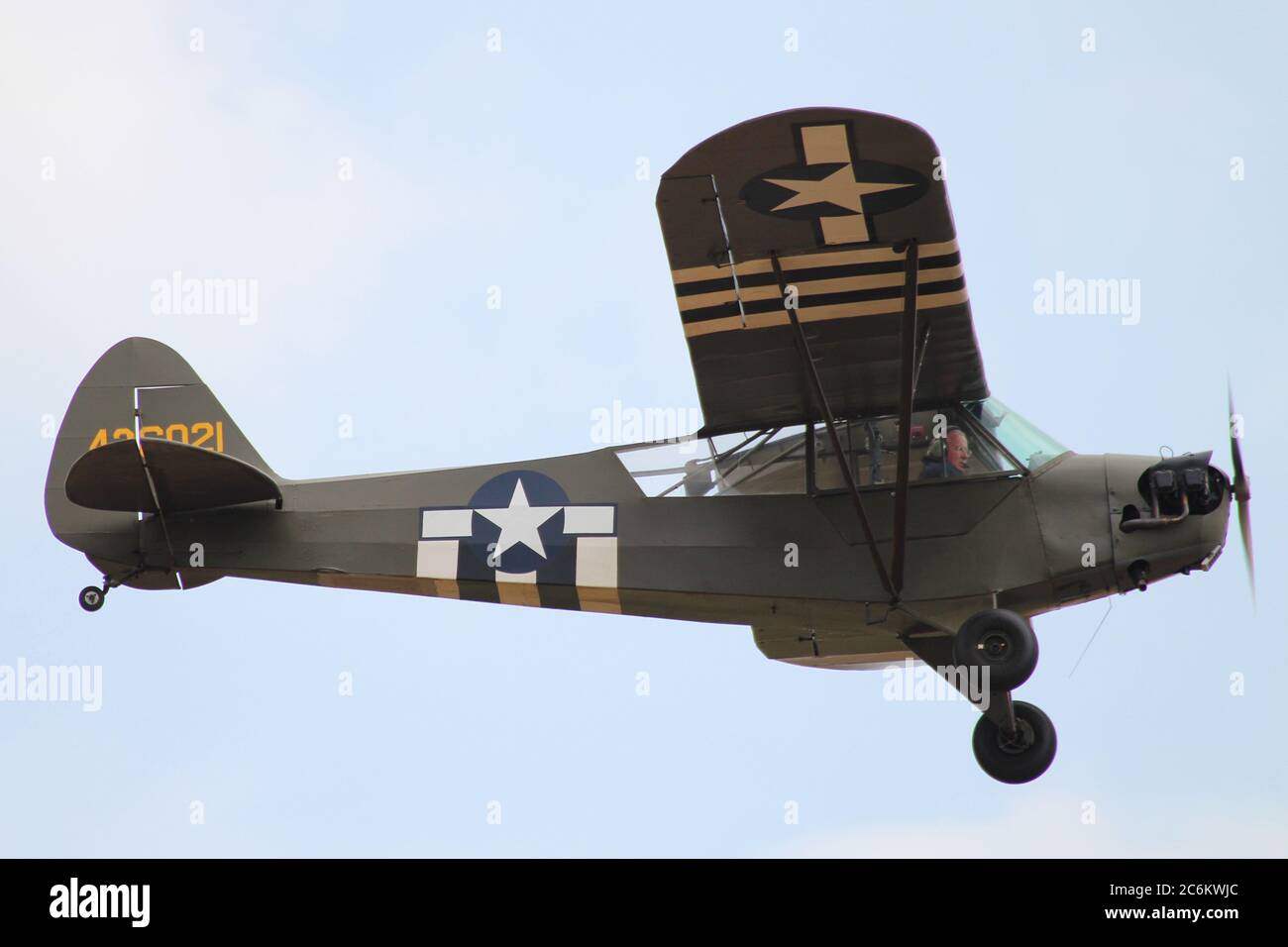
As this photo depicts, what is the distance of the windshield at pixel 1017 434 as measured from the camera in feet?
30.6

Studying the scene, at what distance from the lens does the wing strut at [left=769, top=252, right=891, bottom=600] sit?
28.4ft

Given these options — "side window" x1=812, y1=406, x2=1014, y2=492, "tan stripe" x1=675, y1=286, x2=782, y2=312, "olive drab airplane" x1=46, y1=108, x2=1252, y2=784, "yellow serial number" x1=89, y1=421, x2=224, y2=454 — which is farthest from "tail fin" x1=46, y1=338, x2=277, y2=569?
"side window" x1=812, y1=406, x2=1014, y2=492

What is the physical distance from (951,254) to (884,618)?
2.13 meters

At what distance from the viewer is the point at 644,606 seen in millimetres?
9602

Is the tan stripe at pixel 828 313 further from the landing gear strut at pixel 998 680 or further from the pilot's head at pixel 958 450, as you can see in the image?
the landing gear strut at pixel 998 680

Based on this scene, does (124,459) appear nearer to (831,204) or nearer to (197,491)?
(197,491)

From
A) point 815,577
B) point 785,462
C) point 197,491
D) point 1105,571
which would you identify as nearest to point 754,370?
point 785,462

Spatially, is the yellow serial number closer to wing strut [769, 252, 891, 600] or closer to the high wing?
the high wing

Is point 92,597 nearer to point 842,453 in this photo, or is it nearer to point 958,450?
point 842,453

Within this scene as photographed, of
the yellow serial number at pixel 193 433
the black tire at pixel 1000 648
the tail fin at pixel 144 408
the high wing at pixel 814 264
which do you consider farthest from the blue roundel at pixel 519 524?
the black tire at pixel 1000 648

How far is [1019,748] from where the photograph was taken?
9406mm

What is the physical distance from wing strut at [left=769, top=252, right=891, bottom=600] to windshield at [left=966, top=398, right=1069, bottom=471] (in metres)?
0.92

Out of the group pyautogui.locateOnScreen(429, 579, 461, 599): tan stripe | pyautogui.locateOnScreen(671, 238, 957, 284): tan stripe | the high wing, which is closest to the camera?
the high wing

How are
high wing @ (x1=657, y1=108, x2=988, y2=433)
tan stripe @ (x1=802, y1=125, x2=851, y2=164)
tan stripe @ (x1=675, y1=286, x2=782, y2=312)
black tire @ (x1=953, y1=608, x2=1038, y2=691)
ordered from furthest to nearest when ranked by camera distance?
tan stripe @ (x1=675, y1=286, x2=782, y2=312), black tire @ (x1=953, y1=608, x2=1038, y2=691), high wing @ (x1=657, y1=108, x2=988, y2=433), tan stripe @ (x1=802, y1=125, x2=851, y2=164)
